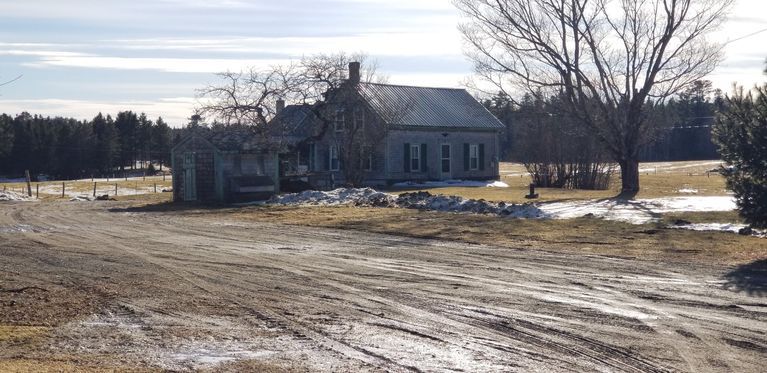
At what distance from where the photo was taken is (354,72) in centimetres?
5025

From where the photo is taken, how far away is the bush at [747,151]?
18.2 m

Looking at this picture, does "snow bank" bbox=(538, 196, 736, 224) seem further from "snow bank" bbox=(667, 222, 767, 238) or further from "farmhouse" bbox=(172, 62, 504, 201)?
"farmhouse" bbox=(172, 62, 504, 201)

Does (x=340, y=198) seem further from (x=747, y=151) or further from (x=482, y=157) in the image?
(x=482, y=157)

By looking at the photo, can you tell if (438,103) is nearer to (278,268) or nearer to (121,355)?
(278,268)

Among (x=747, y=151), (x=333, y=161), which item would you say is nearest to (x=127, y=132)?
(x=333, y=161)

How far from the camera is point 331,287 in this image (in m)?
14.2

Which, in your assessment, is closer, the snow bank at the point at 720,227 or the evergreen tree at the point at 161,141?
the snow bank at the point at 720,227

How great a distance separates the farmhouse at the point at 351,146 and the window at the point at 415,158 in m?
0.06

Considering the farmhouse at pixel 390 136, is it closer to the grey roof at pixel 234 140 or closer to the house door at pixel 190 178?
the grey roof at pixel 234 140

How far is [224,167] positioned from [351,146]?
8620 millimetres

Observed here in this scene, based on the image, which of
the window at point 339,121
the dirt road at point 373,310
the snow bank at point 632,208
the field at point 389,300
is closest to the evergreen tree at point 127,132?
the window at point 339,121

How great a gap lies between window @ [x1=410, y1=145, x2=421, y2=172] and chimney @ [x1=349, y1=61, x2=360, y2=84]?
17.7ft

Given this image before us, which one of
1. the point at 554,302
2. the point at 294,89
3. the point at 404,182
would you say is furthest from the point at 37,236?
the point at 404,182

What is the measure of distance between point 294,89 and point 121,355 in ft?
116
